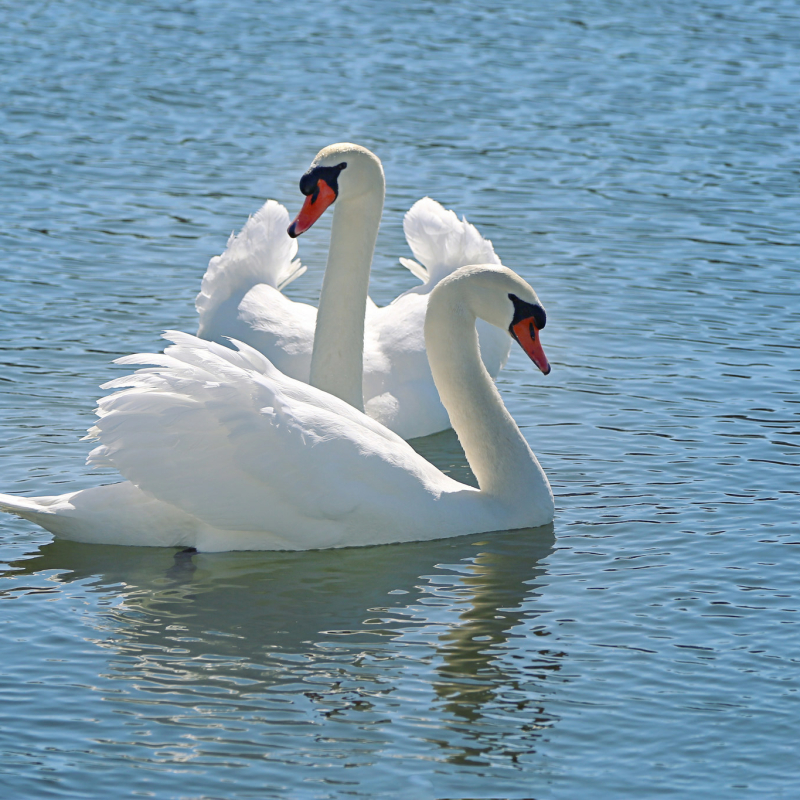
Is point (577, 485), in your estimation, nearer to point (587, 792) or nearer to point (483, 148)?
point (587, 792)

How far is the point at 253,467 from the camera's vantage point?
8008 millimetres

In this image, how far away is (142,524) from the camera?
27.0ft

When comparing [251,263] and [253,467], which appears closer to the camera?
[253,467]

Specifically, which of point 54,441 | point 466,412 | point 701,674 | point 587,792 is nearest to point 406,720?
point 587,792

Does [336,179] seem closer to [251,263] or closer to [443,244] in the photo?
[251,263]

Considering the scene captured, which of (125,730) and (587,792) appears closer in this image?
(587,792)

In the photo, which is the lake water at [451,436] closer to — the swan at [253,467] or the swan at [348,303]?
the swan at [253,467]

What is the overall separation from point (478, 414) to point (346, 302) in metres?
1.32

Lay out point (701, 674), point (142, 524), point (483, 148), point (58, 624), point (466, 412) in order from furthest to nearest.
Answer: point (483, 148) < point (466, 412) < point (142, 524) < point (58, 624) < point (701, 674)

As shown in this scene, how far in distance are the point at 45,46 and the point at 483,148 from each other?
750 centimetres

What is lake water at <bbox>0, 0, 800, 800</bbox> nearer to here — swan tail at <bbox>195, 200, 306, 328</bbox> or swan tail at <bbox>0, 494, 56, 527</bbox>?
swan tail at <bbox>0, 494, 56, 527</bbox>

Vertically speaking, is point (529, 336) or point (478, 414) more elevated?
point (529, 336)

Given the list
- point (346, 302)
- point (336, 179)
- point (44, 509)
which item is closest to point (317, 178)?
Answer: point (336, 179)

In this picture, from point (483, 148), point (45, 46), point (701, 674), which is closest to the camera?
point (701, 674)
